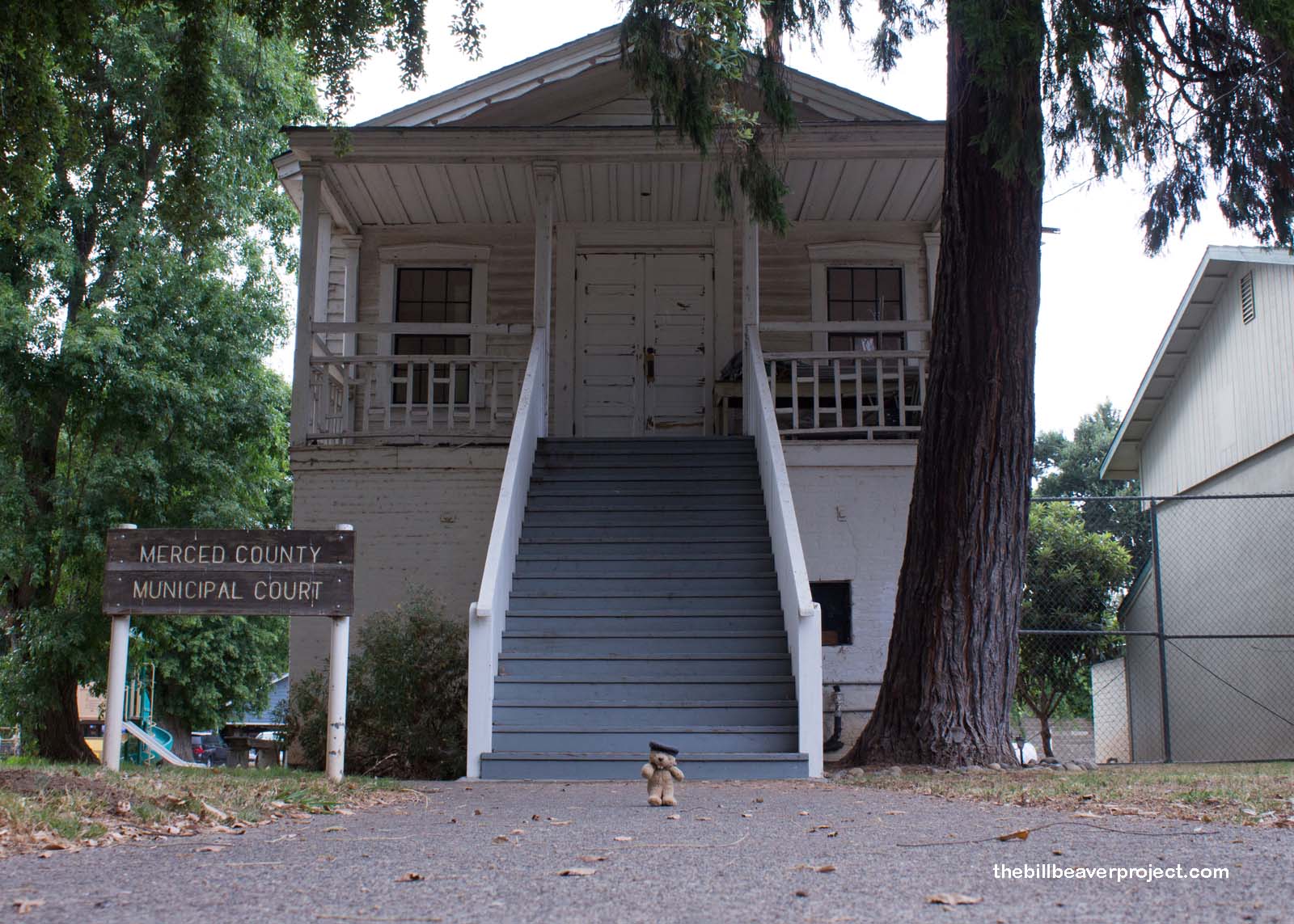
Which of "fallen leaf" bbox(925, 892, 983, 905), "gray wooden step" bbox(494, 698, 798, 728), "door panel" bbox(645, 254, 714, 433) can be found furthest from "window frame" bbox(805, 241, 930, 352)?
"fallen leaf" bbox(925, 892, 983, 905)

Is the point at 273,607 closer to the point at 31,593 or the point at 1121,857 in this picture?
the point at 1121,857

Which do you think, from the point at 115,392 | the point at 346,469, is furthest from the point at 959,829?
the point at 115,392

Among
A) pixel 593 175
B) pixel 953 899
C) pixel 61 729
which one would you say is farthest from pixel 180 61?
pixel 61 729

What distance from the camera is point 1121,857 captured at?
12.3 feet

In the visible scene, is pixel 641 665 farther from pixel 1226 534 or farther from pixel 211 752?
pixel 211 752

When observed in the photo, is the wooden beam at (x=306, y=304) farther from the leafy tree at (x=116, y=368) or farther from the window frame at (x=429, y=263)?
the leafy tree at (x=116, y=368)

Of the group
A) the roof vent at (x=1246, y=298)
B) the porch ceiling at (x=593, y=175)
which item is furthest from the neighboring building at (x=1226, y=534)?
the porch ceiling at (x=593, y=175)

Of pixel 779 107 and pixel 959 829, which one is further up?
pixel 779 107

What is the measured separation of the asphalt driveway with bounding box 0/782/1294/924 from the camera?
303 centimetres

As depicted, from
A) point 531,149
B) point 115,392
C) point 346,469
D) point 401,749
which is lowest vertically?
point 401,749

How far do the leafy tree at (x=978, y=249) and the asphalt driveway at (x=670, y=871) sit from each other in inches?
114

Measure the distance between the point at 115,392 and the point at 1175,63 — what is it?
12123 mm

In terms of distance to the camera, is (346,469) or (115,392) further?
(115,392)

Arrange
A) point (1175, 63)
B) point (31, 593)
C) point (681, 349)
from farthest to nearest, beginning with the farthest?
point (31, 593) < point (681, 349) < point (1175, 63)
